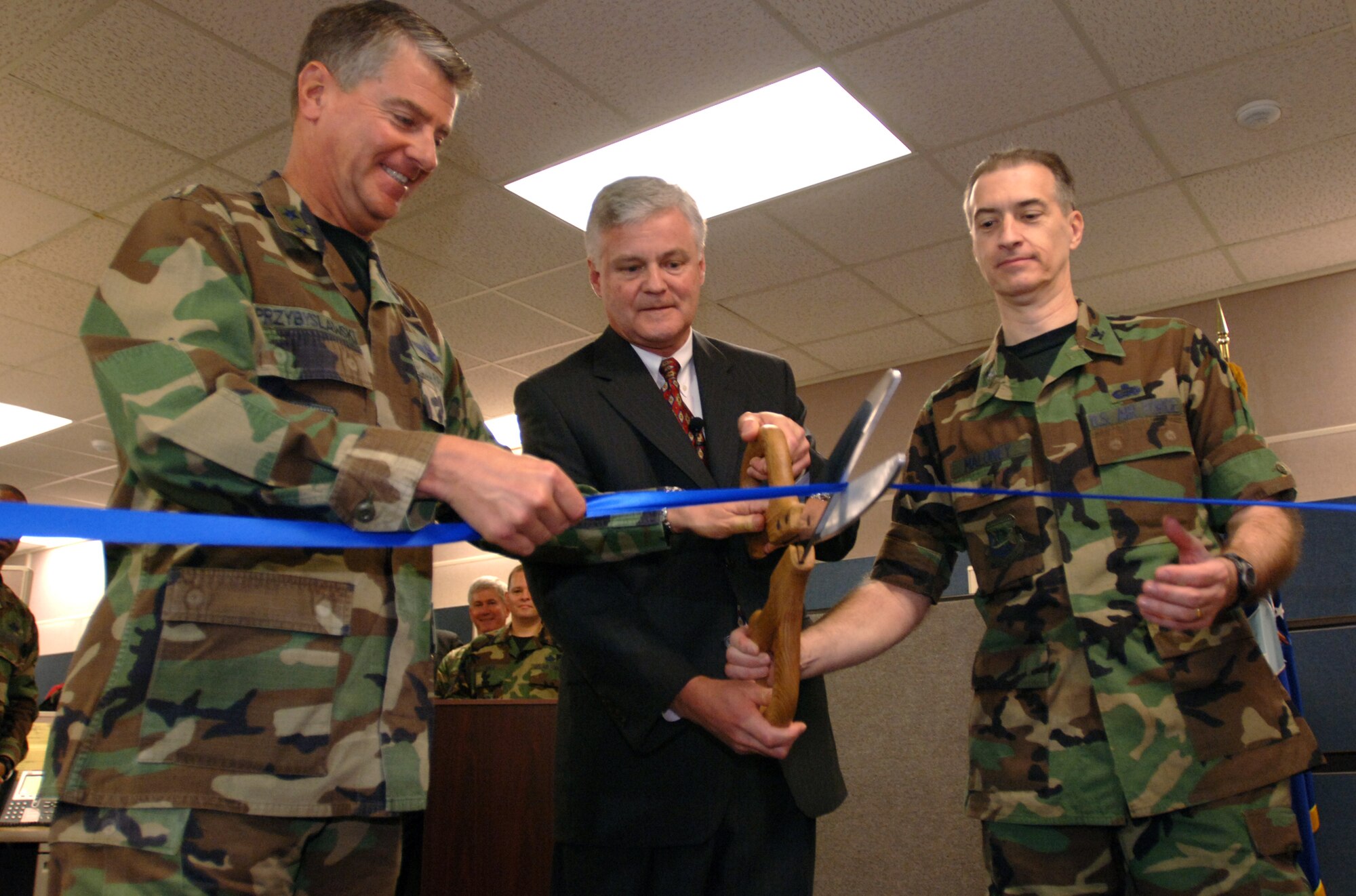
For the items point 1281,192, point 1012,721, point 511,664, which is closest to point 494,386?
point 511,664

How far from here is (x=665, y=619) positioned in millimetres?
1354

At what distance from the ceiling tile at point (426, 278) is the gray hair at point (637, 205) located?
3.36m

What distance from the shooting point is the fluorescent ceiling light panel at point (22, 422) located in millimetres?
7109

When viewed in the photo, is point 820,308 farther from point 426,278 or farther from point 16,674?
point 16,674

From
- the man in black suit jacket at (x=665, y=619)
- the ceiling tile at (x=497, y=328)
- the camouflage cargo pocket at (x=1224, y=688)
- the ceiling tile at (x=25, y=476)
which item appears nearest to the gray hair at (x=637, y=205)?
the man in black suit jacket at (x=665, y=619)

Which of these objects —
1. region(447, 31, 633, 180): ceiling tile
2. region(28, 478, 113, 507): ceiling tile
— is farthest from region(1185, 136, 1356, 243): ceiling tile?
region(28, 478, 113, 507): ceiling tile

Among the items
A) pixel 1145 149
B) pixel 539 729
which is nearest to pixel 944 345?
pixel 1145 149

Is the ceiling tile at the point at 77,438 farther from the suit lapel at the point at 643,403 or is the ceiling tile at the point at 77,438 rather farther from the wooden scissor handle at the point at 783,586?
the wooden scissor handle at the point at 783,586

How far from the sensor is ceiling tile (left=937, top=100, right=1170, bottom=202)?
3.85 m

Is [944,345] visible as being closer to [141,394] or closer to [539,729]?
[539,729]

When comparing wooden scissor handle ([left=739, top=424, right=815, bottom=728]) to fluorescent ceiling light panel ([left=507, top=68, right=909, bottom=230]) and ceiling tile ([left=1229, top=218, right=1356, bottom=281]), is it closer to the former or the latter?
fluorescent ceiling light panel ([left=507, top=68, right=909, bottom=230])

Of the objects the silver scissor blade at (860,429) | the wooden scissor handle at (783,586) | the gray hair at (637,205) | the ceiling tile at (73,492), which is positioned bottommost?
the wooden scissor handle at (783,586)

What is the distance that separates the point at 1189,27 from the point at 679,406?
2789mm

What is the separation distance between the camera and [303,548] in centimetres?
99
